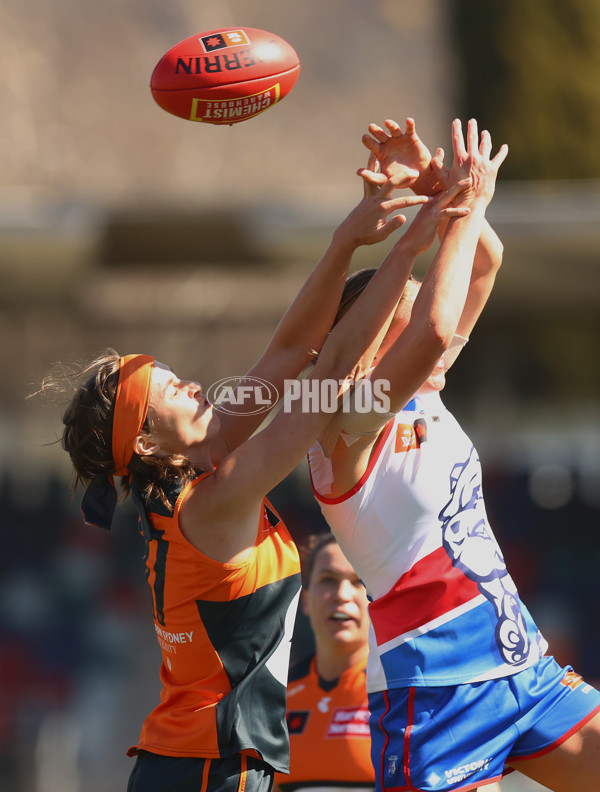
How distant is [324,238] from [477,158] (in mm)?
5772

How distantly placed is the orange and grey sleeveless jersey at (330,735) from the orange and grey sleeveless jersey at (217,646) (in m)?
1.15

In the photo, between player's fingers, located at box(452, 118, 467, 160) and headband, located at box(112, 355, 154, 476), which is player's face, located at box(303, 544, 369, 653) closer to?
headband, located at box(112, 355, 154, 476)

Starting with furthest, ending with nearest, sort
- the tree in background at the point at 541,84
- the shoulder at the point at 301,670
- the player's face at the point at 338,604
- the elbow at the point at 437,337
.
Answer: the tree in background at the point at 541,84
the shoulder at the point at 301,670
the player's face at the point at 338,604
the elbow at the point at 437,337

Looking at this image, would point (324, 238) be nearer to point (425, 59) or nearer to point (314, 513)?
point (314, 513)

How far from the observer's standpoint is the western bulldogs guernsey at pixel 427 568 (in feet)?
8.05

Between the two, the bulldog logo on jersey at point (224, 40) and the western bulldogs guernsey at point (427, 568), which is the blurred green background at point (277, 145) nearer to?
the bulldog logo on jersey at point (224, 40)

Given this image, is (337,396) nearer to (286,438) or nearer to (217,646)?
(286,438)

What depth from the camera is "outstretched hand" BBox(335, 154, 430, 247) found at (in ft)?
7.71

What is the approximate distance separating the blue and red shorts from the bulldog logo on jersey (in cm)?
184

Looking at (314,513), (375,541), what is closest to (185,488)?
(375,541)

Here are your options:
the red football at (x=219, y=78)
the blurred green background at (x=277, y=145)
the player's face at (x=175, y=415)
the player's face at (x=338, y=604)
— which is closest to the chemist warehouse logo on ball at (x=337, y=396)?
the player's face at (x=175, y=415)

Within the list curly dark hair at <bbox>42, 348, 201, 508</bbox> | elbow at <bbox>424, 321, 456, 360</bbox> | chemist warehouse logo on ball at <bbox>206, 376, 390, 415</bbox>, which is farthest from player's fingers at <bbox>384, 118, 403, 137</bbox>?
curly dark hair at <bbox>42, 348, 201, 508</bbox>

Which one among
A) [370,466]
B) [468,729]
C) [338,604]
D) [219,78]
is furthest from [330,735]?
Answer: [219,78]

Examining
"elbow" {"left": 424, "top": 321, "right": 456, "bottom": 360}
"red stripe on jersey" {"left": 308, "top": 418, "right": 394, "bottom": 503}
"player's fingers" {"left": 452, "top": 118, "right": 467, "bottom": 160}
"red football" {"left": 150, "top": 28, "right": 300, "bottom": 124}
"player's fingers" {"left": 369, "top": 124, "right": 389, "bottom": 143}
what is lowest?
"red stripe on jersey" {"left": 308, "top": 418, "right": 394, "bottom": 503}
